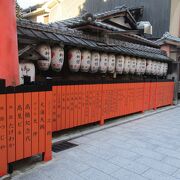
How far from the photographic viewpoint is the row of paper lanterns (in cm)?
600

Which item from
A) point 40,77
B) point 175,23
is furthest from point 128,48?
point 175,23

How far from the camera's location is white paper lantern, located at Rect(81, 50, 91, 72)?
23.5 ft

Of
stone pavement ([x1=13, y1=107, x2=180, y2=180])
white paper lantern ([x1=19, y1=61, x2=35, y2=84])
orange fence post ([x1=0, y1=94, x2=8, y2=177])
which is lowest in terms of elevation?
stone pavement ([x1=13, y1=107, x2=180, y2=180])

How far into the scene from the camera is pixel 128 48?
31.9 feet

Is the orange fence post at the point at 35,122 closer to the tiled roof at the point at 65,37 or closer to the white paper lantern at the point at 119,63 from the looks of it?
the tiled roof at the point at 65,37

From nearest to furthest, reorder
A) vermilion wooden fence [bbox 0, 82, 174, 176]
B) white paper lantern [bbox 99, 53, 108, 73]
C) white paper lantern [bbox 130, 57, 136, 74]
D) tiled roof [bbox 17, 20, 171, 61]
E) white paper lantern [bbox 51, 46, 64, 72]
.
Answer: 1. vermilion wooden fence [bbox 0, 82, 174, 176]
2. tiled roof [bbox 17, 20, 171, 61]
3. white paper lantern [bbox 51, 46, 64, 72]
4. white paper lantern [bbox 99, 53, 108, 73]
5. white paper lantern [bbox 130, 57, 136, 74]

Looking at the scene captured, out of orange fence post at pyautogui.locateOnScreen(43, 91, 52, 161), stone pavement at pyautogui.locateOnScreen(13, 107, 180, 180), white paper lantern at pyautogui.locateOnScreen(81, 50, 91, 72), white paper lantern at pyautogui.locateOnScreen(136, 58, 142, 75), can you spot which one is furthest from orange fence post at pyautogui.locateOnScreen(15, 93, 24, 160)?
white paper lantern at pyautogui.locateOnScreen(136, 58, 142, 75)

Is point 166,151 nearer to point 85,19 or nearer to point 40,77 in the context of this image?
point 40,77

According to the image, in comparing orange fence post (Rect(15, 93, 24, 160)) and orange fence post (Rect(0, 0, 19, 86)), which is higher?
orange fence post (Rect(0, 0, 19, 86))

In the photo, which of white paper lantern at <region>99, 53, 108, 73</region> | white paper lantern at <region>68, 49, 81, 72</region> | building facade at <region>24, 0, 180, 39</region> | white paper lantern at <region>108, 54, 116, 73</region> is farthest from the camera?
building facade at <region>24, 0, 180, 39</region>

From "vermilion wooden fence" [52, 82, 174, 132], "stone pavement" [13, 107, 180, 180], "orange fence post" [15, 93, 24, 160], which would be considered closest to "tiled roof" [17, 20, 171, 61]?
"vermilion wooden fence" [52, 82, 174, 132]

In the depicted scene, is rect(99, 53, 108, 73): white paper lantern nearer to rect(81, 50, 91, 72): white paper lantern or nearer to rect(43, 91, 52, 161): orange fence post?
rect(81, 50, 91, 72): white paper lantern

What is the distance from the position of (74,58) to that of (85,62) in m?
0.49

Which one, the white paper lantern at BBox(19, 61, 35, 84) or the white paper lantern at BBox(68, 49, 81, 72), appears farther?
the white paper lantern at BBox(68, 49, 81, 72)
